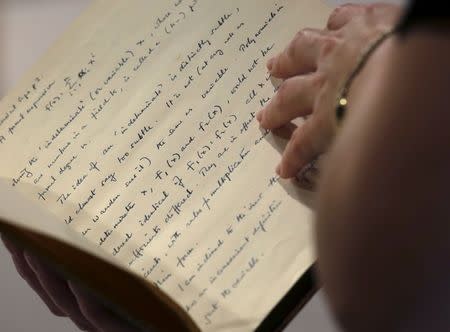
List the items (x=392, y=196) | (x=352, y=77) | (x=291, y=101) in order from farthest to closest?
(x=291, y=101) < (x=352, y=77) < (x=392, y=196)

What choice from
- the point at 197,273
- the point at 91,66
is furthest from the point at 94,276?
the point at 91,66

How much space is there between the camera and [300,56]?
460 millimetres

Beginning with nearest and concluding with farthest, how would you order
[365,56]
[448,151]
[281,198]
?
[448,151]
[365,56]
[281,198]

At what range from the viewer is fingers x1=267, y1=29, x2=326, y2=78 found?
1.46 feet

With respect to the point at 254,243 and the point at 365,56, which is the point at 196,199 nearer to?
the point at 254,243

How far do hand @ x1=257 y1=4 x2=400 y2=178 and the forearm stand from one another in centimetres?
13

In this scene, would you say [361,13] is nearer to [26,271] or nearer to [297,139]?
[297,139]

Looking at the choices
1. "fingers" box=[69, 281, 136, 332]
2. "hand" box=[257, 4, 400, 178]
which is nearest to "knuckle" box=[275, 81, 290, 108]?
"hand" box=[257, 4, 400, 178]

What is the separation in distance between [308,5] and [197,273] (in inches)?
8.2

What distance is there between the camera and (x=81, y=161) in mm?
490

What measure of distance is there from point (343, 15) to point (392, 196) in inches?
9.8

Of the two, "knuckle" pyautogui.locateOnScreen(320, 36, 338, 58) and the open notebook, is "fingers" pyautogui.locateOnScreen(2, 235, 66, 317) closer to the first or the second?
the open notebook

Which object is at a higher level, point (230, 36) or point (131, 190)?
point (230, 36)

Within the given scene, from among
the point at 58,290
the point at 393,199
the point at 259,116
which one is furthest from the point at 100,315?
the point at 393,199
